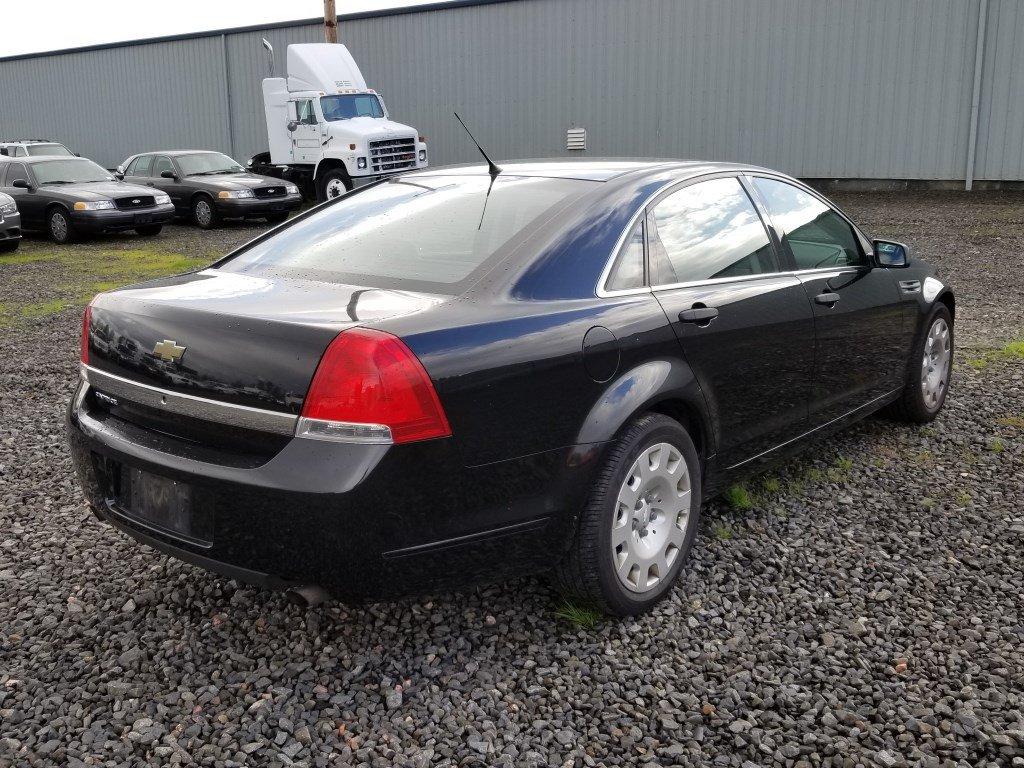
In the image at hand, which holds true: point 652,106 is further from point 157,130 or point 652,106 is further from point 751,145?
point 157,130

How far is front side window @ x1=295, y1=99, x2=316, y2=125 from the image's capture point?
19608 mm

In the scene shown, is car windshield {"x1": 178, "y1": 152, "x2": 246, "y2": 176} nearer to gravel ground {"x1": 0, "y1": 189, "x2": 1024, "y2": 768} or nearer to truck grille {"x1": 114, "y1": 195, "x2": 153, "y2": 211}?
truck grille {"x1": 114, "y1": 195, "x2": 153, "y2": 211}

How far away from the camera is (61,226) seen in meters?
15.9

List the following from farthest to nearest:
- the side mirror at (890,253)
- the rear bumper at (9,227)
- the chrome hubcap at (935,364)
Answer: the rear bumper at (9,227), the chrome hubcap at (935,364), the side mirror at (890,253)

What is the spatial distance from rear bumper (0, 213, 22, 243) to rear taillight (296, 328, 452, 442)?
13.6 m

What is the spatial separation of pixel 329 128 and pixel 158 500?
1778cm

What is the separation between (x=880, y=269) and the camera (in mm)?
4609

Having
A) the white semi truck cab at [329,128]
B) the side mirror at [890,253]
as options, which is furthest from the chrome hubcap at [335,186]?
the side mirror at [890,253]

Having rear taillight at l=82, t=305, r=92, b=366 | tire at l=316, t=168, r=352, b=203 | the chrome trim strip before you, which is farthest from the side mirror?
tire at l=316, t=168, r=352, b=203

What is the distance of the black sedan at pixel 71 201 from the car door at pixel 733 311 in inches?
561

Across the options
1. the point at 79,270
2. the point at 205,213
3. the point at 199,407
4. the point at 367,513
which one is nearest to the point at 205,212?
the point at 205,213

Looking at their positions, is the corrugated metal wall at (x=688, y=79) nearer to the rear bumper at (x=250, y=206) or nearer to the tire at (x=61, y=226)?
the rear bumper at (x=250, y=206)

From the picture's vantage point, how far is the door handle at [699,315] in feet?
10.8

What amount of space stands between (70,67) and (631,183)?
3446 cm
